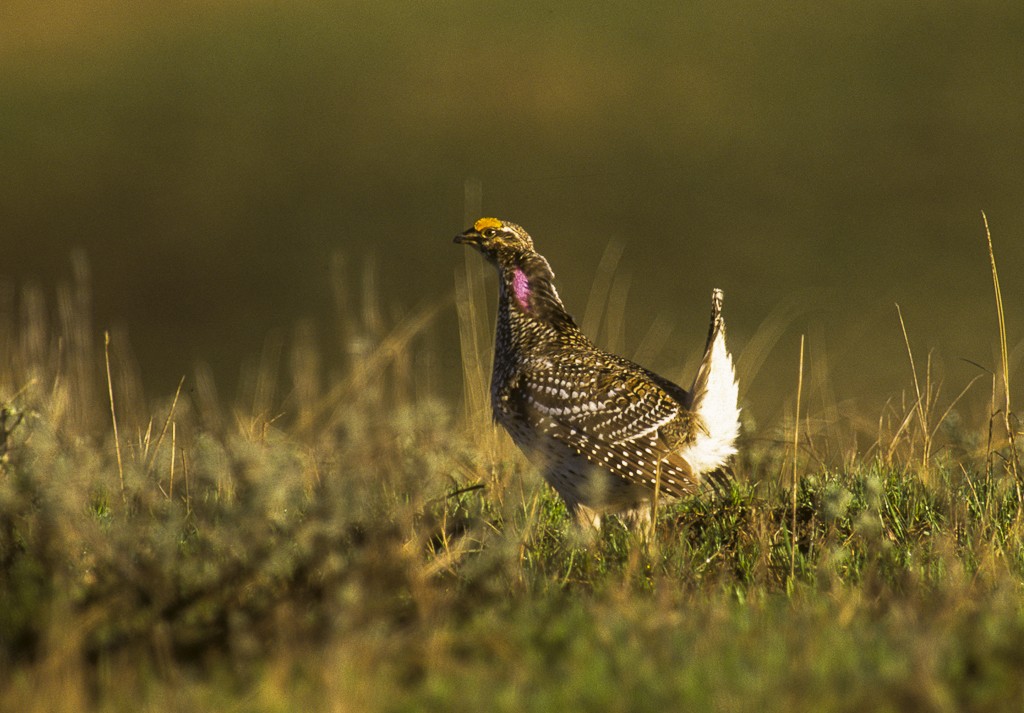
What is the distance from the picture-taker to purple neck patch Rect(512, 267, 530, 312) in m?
6.91

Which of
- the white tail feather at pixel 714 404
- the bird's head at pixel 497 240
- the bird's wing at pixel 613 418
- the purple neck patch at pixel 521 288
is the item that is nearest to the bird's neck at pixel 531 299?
the purple neck patch at pixel 521 288

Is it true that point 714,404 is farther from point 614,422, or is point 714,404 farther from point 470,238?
point 470,238

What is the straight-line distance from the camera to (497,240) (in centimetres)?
727

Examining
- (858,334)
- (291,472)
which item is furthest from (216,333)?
(291,472)

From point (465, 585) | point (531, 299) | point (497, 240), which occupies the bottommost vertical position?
point (465, 585)

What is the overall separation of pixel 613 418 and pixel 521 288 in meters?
0.98

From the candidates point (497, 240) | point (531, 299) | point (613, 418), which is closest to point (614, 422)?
point (613, 418)

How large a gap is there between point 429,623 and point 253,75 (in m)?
28.5

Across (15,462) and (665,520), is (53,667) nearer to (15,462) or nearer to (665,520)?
(15,462)

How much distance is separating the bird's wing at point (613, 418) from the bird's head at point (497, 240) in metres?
0.91

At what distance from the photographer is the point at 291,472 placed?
4.33 metres

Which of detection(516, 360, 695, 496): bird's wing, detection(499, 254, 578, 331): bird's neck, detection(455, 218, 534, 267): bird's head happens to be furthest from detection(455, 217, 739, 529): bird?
detection(455, 218, 534, 267): bird's head

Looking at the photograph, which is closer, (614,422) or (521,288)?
(614,422)

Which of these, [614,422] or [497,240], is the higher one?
[497,240]
